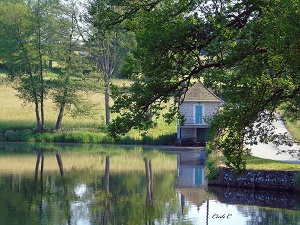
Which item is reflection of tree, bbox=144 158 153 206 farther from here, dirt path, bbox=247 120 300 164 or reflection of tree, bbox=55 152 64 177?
dirt path, bbox=247 120 300 164

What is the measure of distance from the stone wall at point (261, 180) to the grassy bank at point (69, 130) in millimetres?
18407

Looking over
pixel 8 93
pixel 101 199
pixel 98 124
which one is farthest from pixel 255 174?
pixel 8 93

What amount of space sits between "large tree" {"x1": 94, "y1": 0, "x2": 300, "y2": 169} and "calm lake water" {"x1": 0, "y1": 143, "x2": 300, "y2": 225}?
12.1ft

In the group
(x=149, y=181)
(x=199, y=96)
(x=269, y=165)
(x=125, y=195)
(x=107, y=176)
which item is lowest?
(x=125, y=195)

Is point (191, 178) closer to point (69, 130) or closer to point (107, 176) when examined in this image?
point (107, 176)

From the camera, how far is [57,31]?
47.8 metres

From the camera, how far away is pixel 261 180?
70.0 ft

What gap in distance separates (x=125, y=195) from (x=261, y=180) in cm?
514

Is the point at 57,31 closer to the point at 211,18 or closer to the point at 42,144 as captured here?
the point at 42,144

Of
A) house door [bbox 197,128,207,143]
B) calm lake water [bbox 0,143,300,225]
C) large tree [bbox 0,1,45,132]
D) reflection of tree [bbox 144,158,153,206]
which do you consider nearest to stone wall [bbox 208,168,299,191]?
calm lake water [bbox 0,143,300,225]

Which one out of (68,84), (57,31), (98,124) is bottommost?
(98,124)

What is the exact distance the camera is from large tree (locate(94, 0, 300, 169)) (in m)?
13.7

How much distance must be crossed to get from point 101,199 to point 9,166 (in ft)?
38.3

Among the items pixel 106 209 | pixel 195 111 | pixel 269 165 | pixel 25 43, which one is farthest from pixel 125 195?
pixel 25 43
